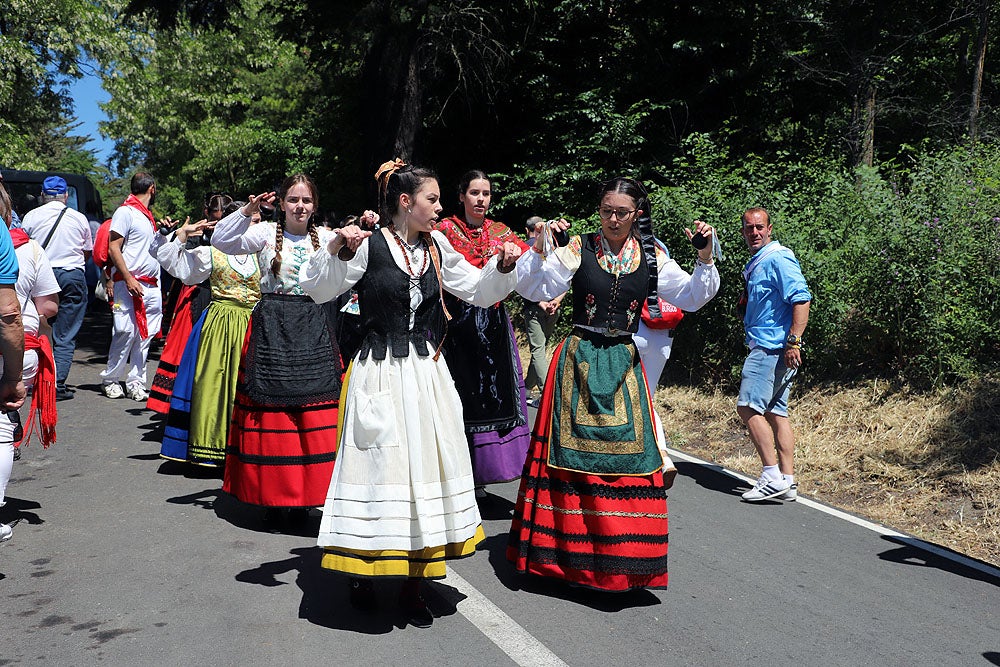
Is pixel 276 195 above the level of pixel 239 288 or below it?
above

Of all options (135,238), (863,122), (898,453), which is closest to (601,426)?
(898,453)

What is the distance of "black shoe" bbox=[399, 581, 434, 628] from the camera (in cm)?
433

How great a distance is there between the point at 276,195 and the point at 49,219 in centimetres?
499

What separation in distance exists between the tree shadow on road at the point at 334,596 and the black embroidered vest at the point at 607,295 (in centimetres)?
153

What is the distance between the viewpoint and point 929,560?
5.59m

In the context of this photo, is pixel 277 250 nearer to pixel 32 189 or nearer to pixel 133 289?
pixel 133 289

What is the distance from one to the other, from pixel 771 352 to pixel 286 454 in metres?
3.45

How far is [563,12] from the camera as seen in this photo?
55.1ft

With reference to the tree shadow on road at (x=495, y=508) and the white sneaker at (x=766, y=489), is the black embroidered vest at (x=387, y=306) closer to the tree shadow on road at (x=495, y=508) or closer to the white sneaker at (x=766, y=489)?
the tree shadow on road at (x=495, y=508)

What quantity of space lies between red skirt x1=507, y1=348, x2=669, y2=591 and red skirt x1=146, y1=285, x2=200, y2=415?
4412 mm

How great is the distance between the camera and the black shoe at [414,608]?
14.2ft

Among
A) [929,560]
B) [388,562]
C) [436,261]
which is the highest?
[436,261]

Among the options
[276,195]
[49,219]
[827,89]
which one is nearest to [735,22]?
[827,89]

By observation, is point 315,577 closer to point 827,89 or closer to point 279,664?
point 279,664
